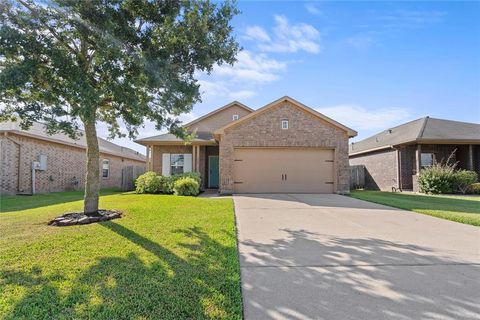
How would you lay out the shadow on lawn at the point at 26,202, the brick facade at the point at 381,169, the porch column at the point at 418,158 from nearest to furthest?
the shadow on lawn at the point at 26,202 → the porch column at the point at 418,158 → the brick facade at the point at 381,169

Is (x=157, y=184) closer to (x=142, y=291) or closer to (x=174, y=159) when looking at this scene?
(x=174, y=159)

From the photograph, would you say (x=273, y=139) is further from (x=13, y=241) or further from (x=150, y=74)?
(x=13, y=241)

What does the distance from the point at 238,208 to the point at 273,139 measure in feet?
18.8

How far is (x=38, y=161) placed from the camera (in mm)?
13789

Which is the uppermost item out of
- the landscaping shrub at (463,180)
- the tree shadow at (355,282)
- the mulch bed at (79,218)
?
the landscaping shrub at (463,180)

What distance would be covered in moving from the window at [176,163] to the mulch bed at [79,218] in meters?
8.88

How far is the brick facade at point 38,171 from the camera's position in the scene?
12123mm

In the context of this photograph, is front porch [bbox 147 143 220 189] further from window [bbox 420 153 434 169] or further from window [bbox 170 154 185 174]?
window [bbox 420 153 434 169]

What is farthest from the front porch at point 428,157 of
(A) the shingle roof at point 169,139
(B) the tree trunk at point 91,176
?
(B) the tree trunk at point 91,176

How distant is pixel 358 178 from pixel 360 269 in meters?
17.7

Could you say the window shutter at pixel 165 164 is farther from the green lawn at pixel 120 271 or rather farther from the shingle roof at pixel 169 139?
the green lawn at pixel 120 271

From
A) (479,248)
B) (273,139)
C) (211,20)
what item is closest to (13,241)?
(211,20)

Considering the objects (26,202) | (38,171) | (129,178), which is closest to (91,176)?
(26,202)

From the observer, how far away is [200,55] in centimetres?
648
